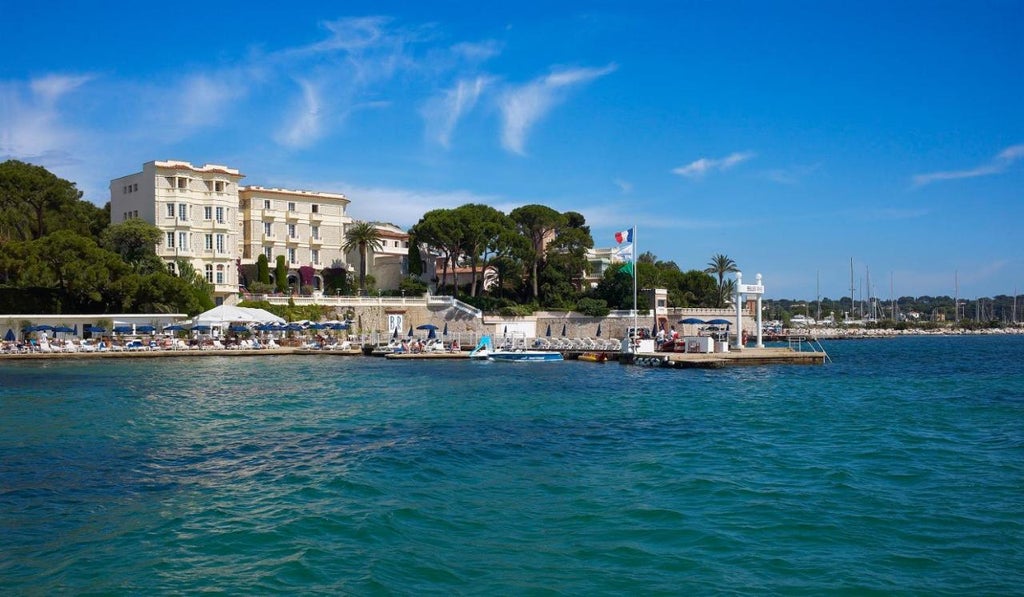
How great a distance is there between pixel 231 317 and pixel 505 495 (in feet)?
126

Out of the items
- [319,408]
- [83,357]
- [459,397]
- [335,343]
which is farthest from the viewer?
[335,343]

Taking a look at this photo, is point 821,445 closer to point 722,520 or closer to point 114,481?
point 722,520

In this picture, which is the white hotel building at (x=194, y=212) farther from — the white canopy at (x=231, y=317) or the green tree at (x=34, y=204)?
the white canopy at (x=231, y=317)

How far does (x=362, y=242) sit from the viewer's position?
6919 centimetres

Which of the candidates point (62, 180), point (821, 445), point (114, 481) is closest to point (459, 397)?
point (821, 445)

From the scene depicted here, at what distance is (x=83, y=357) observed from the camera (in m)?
44.2

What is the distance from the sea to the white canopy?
20.4 metres

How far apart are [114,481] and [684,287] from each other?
6961 cm

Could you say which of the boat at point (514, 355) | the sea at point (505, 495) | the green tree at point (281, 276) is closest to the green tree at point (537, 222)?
the green tree at point (281, 276)

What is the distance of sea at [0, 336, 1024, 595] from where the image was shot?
1020 centimetres

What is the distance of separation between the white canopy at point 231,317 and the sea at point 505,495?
2037 centimetres

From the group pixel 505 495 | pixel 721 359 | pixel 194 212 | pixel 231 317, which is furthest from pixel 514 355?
pixel 505 495

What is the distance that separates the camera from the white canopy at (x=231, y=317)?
4816 cm

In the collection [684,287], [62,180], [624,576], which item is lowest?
[624,576]
